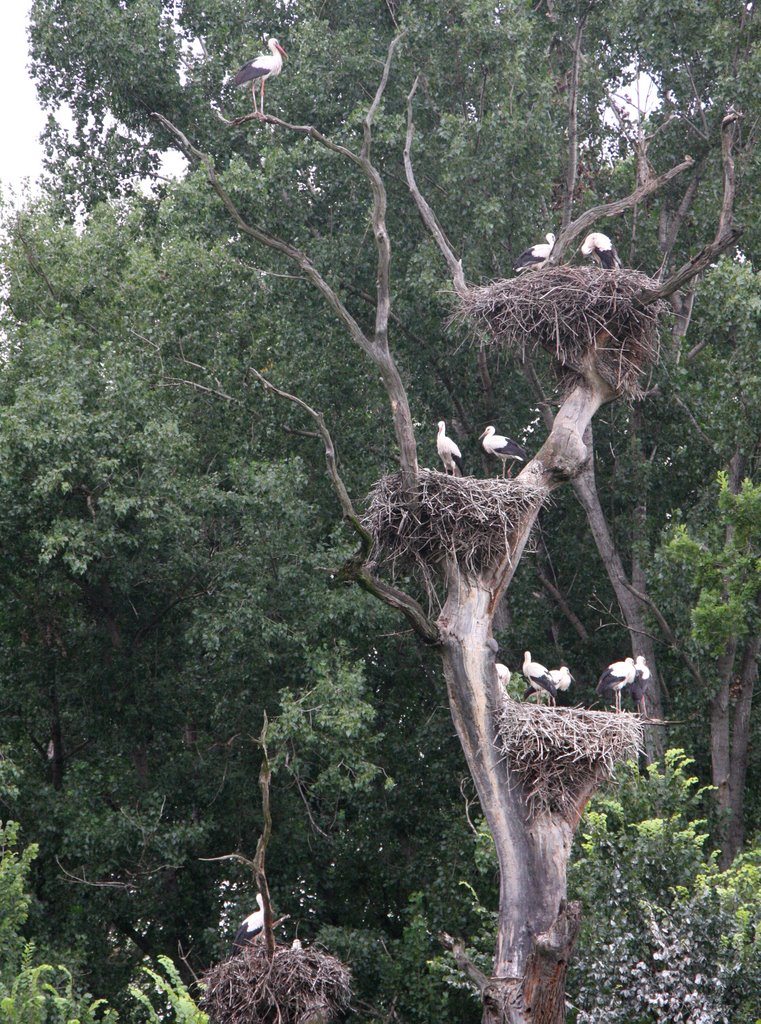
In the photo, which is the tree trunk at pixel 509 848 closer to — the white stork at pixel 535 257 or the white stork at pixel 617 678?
the white stork at pixel 617 678

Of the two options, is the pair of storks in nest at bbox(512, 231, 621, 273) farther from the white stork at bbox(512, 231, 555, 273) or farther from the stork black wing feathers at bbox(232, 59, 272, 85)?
the stork black wing feathers at bbox(232, 59, 272, 85)

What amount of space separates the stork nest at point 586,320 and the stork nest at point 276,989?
4651 mm

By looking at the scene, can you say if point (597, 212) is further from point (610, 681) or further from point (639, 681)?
point (639, 681)

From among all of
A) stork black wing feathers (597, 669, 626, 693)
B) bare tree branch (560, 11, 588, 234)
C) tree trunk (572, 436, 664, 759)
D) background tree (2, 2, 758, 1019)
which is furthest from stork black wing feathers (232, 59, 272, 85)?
stork black wing feathers (597, 669, 626, 693)

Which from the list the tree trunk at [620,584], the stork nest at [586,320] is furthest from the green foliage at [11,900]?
the tree trunk at [620,584]

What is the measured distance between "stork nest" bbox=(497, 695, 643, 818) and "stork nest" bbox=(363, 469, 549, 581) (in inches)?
43.2

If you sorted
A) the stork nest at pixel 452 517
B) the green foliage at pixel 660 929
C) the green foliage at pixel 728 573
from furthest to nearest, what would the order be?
the green foliage at pixel 728 573, the green foliage at pixel 660 929, the stork nest at pixel 452 517

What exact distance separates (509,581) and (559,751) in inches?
56.1

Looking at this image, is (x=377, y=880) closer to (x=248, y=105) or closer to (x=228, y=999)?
(x=228, y=999)

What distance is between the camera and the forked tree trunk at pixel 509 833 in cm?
857

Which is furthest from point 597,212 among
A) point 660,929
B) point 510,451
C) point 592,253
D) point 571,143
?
point 660,929

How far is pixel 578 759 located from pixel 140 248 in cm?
1183

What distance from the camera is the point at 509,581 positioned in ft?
33.1

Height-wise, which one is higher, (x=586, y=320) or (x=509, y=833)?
(x=586, y=320)
